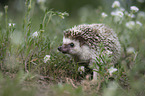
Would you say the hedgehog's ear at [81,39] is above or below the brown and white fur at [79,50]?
above

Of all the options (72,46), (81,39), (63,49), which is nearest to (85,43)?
(81,39)

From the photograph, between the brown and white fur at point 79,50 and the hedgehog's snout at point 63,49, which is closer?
the hedgehog's snout at point 63,49

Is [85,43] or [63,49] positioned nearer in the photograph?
[63,49]

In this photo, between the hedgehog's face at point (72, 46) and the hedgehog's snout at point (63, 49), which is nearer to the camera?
the hedgehog's snout at point (63, 49)

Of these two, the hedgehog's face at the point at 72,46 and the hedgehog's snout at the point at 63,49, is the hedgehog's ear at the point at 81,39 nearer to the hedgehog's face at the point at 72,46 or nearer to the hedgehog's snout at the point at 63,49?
the hedgehog's face at the point at 72,46

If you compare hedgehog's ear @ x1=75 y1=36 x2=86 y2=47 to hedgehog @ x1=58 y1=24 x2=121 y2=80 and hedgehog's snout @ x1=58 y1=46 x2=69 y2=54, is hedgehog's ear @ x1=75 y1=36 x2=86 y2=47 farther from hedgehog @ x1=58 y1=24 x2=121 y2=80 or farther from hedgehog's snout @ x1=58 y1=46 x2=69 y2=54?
hedgehog's snout @ x1=58 y1=46 x2=69 y2=54

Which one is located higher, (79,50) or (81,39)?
(81,39)

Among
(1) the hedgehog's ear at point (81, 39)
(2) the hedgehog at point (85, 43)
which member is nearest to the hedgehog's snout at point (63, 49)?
(2) the hedgehog at point (85, 43)

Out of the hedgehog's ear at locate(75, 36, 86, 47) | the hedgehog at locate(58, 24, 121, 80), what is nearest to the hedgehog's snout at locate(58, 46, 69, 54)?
the hedgehog at locate(58, 24, 121, 80)

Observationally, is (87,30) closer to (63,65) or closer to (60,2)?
(63,65)

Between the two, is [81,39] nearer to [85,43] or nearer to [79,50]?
[85,43]

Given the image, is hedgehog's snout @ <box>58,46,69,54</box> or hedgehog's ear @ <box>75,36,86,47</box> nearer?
hedgehog's snout @ <box>58,46,69,54</box>

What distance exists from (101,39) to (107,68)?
1134 millimetres

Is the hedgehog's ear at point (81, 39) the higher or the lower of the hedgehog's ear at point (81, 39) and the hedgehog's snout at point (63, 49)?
the higher
